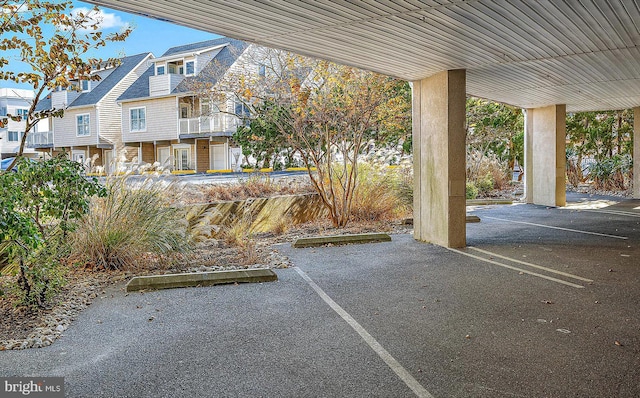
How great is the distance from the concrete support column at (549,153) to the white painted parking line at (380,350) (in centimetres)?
1115

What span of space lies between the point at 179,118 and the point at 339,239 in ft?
66.0

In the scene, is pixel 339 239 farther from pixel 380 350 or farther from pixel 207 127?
pixel 207 127

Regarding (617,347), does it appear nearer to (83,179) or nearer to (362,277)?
(362,277)

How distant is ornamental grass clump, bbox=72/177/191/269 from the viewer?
652 centimetres

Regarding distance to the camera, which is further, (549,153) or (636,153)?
(636,153)

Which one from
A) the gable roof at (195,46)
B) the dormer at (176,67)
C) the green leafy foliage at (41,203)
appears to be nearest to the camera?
the green leafy foliage at (41,203)

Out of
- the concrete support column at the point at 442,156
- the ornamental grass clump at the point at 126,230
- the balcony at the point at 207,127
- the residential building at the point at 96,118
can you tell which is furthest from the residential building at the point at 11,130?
the concrete support column at the point at 442,156

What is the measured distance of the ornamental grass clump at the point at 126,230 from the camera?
21.4 feet

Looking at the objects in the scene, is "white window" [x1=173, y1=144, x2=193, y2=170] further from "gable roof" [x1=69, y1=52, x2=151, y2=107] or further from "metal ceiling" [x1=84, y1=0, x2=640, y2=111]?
"metal ceiling" [x1=84, y1=0, x2=640, y2=111]

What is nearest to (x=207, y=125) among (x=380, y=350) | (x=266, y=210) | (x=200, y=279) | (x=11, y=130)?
(x=266, y=210)

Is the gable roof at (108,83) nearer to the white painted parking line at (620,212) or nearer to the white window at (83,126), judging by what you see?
the white window at (83,126)

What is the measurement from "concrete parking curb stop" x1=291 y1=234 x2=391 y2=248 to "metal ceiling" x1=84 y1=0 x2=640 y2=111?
115 inches

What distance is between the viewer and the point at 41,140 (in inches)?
1273

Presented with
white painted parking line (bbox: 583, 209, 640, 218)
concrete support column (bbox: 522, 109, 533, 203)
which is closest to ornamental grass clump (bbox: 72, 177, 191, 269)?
white painted parking line (bbox: 583, 209, 640, 218)
